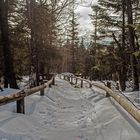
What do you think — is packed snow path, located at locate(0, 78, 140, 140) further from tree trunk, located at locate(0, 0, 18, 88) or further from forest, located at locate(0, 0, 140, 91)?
tree trunk, located at locate(0, 0, 18, 88)

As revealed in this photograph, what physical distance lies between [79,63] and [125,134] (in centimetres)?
6641

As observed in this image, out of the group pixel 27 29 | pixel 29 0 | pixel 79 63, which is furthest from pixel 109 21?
pixel 79 63

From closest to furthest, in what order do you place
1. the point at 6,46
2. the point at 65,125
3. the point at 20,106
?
the point at 65,125
the point at 20,106
the point at 6,46

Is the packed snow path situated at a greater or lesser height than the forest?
lesser

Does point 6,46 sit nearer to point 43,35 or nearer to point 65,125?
point 43,35

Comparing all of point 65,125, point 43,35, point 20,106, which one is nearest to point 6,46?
point 43,35

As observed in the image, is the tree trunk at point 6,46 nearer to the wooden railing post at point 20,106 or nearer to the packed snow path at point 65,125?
the packed snow path at point 65,125

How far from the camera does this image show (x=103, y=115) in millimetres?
9695

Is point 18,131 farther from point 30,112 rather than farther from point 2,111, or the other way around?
point 30,112

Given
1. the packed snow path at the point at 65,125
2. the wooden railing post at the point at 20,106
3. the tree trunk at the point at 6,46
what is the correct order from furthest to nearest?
the tree trunk at the point at 6,46 < the wooden railing post at the point at 20,106 < the packed snow path at the point at 65,125

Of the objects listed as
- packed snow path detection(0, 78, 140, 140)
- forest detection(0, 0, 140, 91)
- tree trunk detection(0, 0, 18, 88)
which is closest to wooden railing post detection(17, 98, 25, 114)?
packed snow path detection(0, 78, 140, 140)

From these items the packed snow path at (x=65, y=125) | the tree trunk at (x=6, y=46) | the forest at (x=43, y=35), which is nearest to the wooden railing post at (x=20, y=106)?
the packed snow path at (x=65, y=125)

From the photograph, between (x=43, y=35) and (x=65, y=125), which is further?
(x=43, y=35)

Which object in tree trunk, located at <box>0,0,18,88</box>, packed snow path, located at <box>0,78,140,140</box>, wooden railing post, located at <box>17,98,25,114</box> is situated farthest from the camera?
tree trunk, located at <box>0,0,18,88</box>
